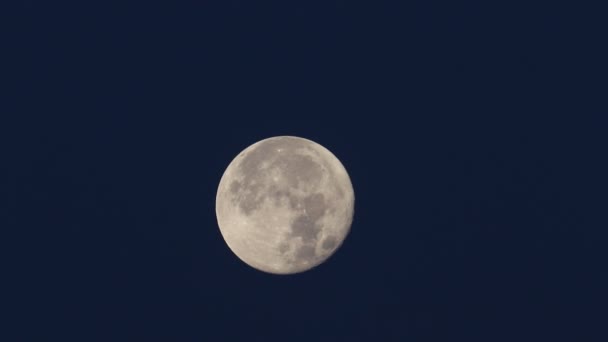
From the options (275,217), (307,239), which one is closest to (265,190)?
(275,217)

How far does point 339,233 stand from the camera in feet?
46.2

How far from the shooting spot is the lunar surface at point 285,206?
43.5 feet

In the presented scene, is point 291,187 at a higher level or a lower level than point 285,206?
higher

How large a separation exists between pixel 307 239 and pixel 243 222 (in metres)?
1.86

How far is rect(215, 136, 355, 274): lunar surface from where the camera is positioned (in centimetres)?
1325

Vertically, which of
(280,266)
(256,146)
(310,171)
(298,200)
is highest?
(256,146)

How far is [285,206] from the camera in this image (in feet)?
43.1

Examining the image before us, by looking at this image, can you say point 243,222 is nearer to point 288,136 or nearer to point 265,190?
point 265,190

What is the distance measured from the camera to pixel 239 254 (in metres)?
14.4

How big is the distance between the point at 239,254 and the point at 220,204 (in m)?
1.60

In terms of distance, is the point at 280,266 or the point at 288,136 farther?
the point at 288,136

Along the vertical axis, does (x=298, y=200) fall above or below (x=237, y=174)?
below

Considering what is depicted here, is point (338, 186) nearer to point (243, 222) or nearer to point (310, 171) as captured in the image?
point (310, 171)

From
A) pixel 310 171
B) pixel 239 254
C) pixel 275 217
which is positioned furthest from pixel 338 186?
pixel 239 254
